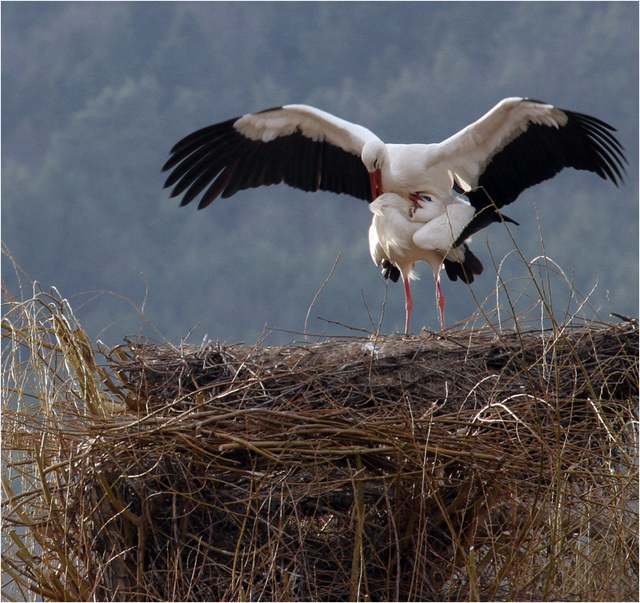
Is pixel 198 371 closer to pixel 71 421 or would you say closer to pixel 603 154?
pixel 71 421

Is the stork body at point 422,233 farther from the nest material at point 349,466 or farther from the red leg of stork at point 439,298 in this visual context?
the nest material at point 349,466

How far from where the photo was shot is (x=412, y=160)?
291 inches

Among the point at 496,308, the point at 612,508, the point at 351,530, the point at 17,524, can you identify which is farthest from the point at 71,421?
the point at 612,508

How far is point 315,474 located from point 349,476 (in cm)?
19

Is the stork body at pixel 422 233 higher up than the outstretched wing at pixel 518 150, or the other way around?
the outstretched wing at pixel 518 150

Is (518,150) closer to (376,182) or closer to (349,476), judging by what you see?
(376,182)

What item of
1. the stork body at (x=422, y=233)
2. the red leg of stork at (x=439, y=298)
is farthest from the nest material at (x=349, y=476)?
the red leg of stork at (x=439, y=298)

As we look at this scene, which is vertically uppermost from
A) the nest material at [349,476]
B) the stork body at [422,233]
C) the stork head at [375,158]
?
the stork head at [375,158]

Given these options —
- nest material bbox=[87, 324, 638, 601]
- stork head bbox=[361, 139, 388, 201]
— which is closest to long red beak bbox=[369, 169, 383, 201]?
stork head bbox=[361, 139, 388, 201]

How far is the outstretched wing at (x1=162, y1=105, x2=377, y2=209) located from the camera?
25.4 feet

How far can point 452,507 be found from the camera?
4281 mm

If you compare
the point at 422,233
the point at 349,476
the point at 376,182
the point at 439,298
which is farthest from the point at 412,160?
the point at 349,476

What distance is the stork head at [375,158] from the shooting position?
718 centimetres

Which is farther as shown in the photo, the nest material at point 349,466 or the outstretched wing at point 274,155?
the outstretched wing at point 274,155
